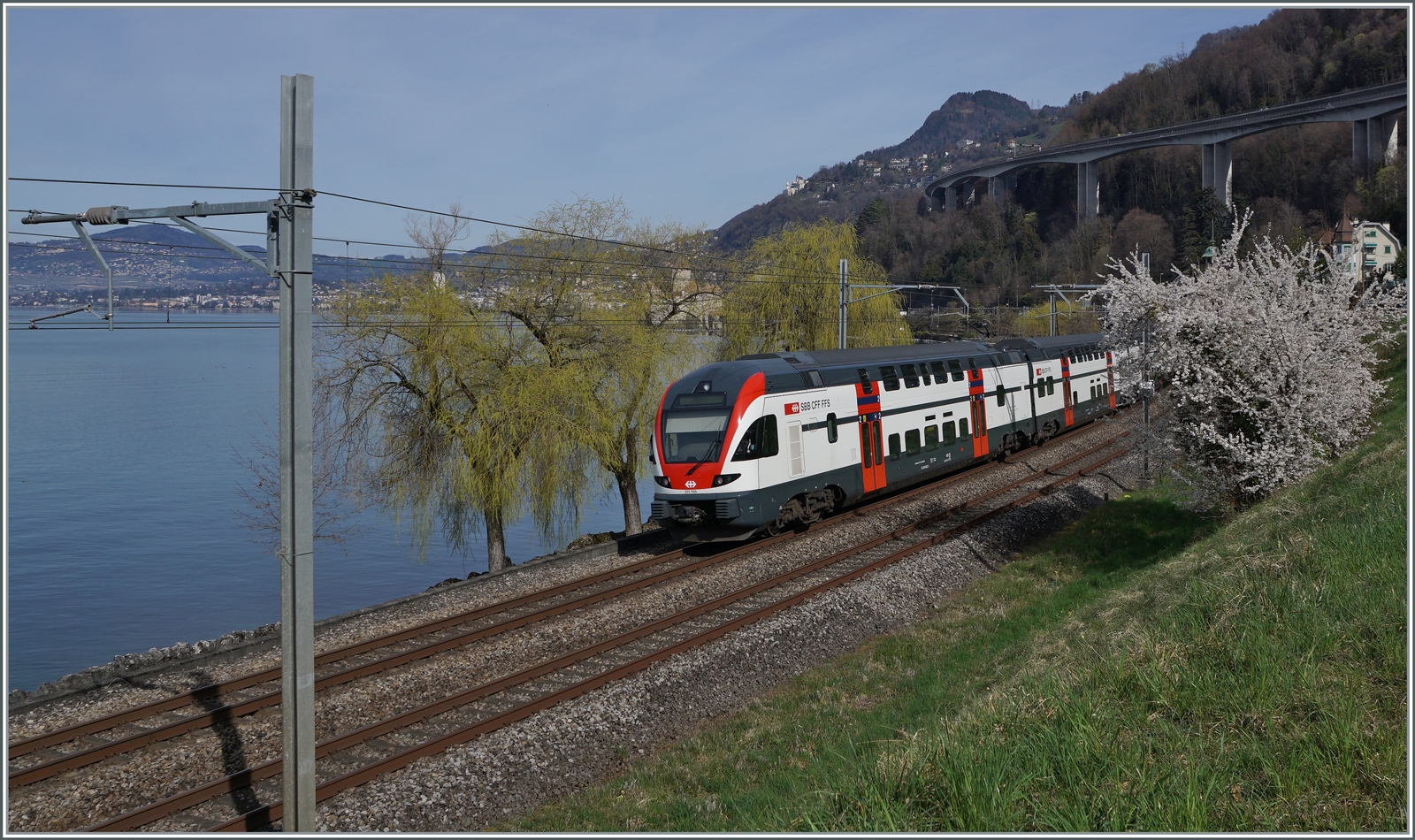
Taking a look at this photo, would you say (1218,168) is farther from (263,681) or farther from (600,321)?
(263,681)

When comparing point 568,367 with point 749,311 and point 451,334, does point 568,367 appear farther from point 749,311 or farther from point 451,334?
point 749,311

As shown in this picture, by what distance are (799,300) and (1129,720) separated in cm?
2900

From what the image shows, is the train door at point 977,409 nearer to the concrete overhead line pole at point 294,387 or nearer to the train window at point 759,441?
the train window at point 759,441

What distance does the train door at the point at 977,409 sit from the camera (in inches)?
1062

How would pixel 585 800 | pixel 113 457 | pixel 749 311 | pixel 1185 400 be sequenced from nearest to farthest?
1. pixel 585 800
2. pixel 1185 400
3. pixel 749 311
4. pixel 113 457

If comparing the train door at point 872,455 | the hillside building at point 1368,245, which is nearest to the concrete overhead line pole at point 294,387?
the train door at point 872,455

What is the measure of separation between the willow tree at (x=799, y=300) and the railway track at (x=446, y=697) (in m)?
15.4

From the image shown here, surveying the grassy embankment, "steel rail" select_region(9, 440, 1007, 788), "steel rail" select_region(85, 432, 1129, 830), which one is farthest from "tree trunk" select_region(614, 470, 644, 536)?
the grassy embankment

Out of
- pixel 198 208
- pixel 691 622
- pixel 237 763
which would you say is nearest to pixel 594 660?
pixel 691 622

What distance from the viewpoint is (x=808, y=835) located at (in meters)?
5.79

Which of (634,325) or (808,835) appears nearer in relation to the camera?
(808,835)

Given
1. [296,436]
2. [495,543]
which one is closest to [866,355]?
[495,543]

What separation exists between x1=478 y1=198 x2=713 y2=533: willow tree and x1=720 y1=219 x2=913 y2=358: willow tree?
16.0 feet

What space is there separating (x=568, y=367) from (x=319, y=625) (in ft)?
37.2
